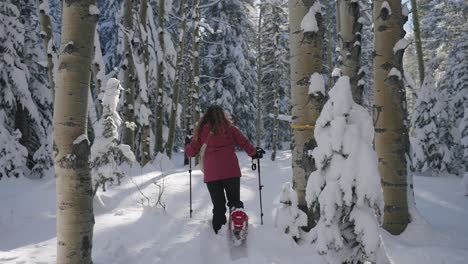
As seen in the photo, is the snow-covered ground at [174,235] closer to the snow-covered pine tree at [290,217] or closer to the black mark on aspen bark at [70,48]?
the snow-covered pine tree at [290,217]

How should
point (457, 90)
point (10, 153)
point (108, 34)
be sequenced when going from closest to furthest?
point (10, 153), point (457, 90), point (108, 34)

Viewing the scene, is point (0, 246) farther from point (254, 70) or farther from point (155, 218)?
point (254, 70)

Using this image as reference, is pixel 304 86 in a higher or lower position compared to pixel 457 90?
lower

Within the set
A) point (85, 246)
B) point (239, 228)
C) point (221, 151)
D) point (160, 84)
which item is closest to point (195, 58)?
point (160, 84)

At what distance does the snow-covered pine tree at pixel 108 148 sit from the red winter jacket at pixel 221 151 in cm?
174

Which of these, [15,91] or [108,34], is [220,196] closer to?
[15,91]

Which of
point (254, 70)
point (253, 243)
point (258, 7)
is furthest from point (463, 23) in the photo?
point (253, 243)

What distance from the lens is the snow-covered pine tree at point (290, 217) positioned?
5.15 meters

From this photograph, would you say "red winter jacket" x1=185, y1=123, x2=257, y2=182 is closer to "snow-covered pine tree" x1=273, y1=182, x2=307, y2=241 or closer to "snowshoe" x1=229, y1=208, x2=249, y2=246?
"snowshoe" x1=229, y1=208, x2=249, y2=246

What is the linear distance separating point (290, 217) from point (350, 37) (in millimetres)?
3683

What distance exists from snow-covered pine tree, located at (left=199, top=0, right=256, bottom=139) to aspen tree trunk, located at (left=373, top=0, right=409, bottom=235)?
20595 mm

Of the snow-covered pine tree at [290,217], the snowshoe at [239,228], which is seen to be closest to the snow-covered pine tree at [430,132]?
the snow-covered pine tree at [290,217]

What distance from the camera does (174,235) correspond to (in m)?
5.59

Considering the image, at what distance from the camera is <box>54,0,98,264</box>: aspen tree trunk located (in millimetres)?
3566
